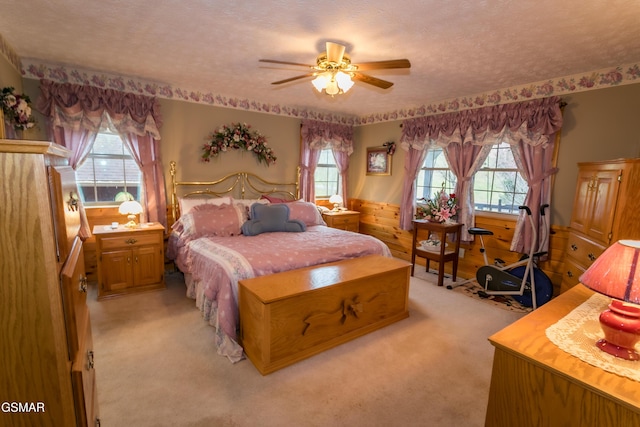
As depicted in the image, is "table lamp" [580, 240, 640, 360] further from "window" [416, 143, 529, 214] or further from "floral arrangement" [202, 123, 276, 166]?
"floral arrangement" [202, 123, 276, 166]

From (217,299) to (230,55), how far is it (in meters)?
2.17

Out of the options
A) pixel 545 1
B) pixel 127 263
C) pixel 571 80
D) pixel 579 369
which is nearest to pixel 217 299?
pixel 127 263

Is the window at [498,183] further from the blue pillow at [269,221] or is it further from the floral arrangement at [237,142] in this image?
the floral arrangement at [237,142]

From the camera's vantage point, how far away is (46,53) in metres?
2.96

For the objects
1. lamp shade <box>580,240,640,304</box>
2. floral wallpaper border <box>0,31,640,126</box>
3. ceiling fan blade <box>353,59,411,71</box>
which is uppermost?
floral wallpaper border <box>0,31,640,126</box>

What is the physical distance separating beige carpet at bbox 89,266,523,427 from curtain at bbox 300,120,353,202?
2.82 metres

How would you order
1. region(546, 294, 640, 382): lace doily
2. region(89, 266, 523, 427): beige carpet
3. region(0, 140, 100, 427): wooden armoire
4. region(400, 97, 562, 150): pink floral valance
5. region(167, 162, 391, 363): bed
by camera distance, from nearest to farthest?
region(0, 140, 100, 427): wooden armoire, region(546, 294, 640, 382): lace doily, region(89, 266, 523, 427): beige carpet, region(167, 162, 391, 363): bed, region(400, 97, 562, 150): pink floral valance

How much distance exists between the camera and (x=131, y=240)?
349 cm

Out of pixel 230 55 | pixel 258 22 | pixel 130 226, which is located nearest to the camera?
pixel 258 22

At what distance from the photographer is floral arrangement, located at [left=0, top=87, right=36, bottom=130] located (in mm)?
2504

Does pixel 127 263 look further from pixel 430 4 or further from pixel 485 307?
pixel 485 307

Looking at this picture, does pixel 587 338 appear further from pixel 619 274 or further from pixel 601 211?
pixel 601 211

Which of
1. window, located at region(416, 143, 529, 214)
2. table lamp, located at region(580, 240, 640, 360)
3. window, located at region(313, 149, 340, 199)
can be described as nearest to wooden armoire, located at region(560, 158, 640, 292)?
window, located at region(416, 143, 529, 214)

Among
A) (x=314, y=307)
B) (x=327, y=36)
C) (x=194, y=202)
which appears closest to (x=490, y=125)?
(x=327, y=36)
